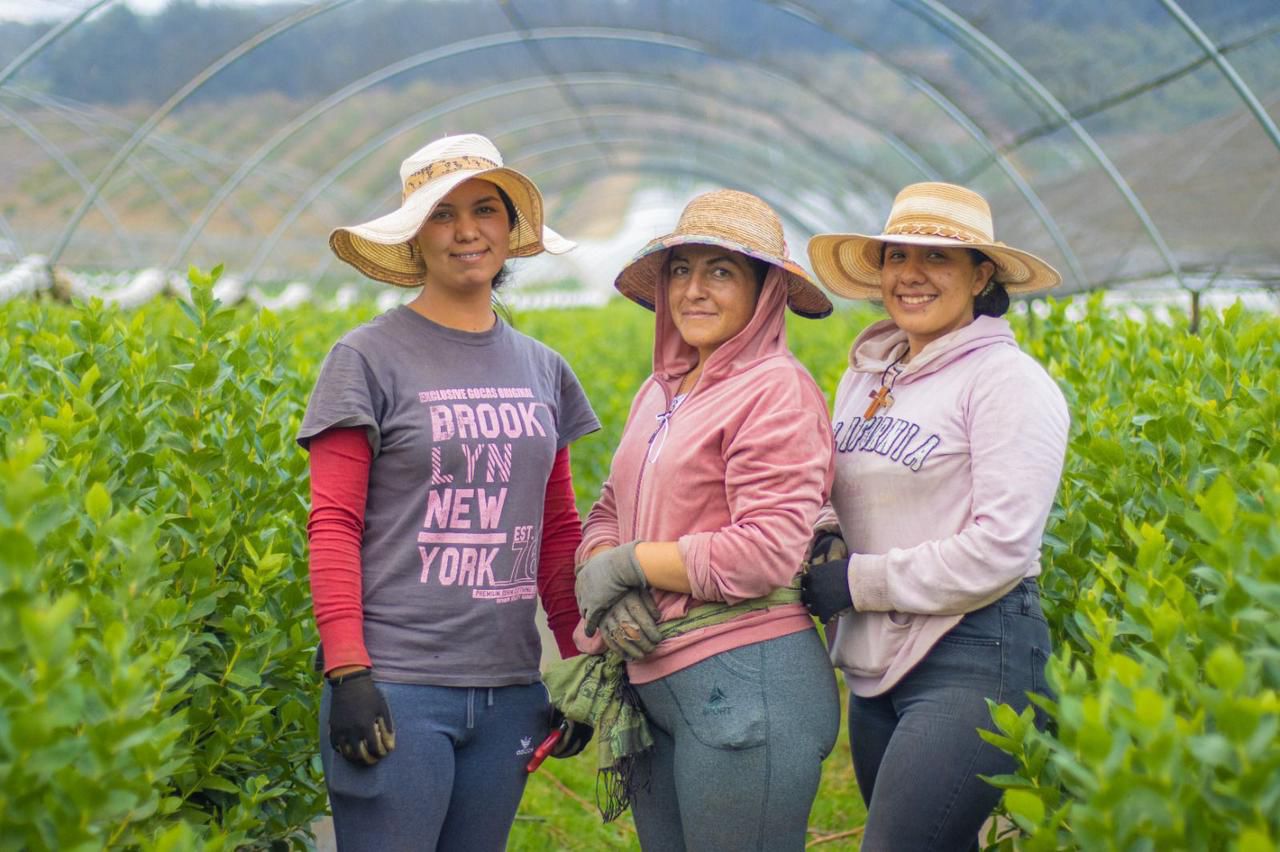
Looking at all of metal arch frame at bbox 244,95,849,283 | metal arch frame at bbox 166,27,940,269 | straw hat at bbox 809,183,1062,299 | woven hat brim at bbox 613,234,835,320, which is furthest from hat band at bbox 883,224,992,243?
metal arch frame at bbox 244,95,849,283

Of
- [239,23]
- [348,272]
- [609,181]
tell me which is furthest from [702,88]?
[609,181]

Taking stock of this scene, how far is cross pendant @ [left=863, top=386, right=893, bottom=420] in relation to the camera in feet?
9.09

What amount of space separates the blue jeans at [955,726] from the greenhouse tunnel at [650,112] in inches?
210

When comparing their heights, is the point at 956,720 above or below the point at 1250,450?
below

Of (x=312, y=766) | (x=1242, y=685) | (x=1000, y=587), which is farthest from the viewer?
(x=312, y=766)

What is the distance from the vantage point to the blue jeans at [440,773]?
2.47 meters

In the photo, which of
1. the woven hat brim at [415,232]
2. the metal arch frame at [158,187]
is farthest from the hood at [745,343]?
the metal arch frame at [158,187]

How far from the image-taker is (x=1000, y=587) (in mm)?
2520

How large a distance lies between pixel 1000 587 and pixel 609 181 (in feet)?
100

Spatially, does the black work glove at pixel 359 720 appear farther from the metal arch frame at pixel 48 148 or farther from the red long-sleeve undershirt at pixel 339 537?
the metal arch frame at pixel 48 148

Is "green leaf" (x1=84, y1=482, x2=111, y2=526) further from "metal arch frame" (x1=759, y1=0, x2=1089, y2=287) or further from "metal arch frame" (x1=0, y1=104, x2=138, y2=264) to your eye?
"metal arch frame" (x1=0, y1=104, x2=138, y2=264)

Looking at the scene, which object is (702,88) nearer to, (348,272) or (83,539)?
(348,272)

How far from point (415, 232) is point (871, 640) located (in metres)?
1.31

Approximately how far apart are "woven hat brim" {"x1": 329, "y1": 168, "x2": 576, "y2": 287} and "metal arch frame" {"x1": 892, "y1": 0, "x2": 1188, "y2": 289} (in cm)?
879
